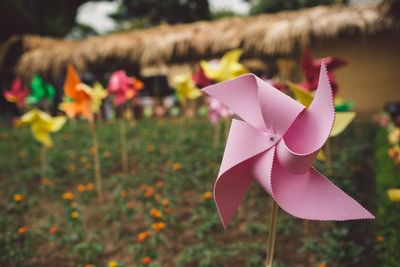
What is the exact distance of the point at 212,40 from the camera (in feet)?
18.1

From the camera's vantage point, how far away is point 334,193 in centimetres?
76

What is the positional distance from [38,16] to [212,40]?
22.9 feet

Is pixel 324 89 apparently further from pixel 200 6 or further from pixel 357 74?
pixel 200 6

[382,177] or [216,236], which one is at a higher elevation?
[382,177]

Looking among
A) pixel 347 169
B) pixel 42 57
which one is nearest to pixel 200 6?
pixel 42 57

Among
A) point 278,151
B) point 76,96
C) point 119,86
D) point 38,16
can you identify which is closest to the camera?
point 278,151

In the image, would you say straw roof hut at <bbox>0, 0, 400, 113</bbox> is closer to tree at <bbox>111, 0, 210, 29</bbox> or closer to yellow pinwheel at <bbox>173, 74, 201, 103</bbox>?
yellow pinwheel at <bbox>173, 74, 201, 103</bbox>

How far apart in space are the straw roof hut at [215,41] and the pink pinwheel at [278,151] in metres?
3.18

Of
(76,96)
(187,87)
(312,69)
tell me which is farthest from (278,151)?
(187,87)

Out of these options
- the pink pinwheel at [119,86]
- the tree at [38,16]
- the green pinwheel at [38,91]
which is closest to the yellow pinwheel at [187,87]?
the pink pinwheel at [119,86]

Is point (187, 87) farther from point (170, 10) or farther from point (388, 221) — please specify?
point (170, 10)

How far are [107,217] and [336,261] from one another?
1483 millimetres

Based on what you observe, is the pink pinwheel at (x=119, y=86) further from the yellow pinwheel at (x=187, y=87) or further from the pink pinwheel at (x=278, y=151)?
the pink pinwheel at (x=278, y=151)

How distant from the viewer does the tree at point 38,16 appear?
320 inches
